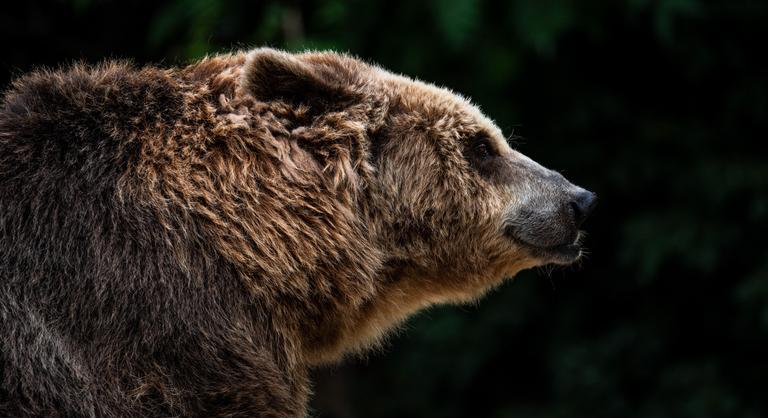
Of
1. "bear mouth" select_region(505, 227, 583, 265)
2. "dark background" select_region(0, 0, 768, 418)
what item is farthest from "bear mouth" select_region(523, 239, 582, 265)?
"dark background" select_region(0, 0, 768, 418)

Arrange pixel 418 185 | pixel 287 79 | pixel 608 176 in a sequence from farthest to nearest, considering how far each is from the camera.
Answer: pixel 608 176, pixel 418 185, pixel 287 79

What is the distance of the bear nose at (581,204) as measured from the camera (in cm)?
354

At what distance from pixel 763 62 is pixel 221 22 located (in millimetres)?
4193

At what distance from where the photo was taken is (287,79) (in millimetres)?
3098

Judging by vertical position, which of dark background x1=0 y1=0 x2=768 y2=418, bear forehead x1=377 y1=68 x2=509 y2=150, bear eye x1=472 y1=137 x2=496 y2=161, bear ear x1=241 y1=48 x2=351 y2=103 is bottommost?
dark background x1=0 y1=0 x2=768 y2=418

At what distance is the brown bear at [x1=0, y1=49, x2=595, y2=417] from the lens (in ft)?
8.71

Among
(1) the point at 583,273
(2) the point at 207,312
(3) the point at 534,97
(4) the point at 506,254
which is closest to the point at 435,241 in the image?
(4) the point at 506,254

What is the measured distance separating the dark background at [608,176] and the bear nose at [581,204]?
8.50 ft

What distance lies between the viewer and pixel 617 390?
7.29m

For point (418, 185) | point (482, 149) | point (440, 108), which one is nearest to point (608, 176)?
point (482, 149)

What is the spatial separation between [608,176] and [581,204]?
393 cm

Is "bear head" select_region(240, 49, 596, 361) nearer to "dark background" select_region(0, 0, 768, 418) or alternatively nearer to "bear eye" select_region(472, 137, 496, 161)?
"bear eye" select_region(472, 137, 496, 161)

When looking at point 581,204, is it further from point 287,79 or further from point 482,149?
point 287,79

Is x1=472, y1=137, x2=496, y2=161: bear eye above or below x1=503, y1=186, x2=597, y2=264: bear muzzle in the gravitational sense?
above
